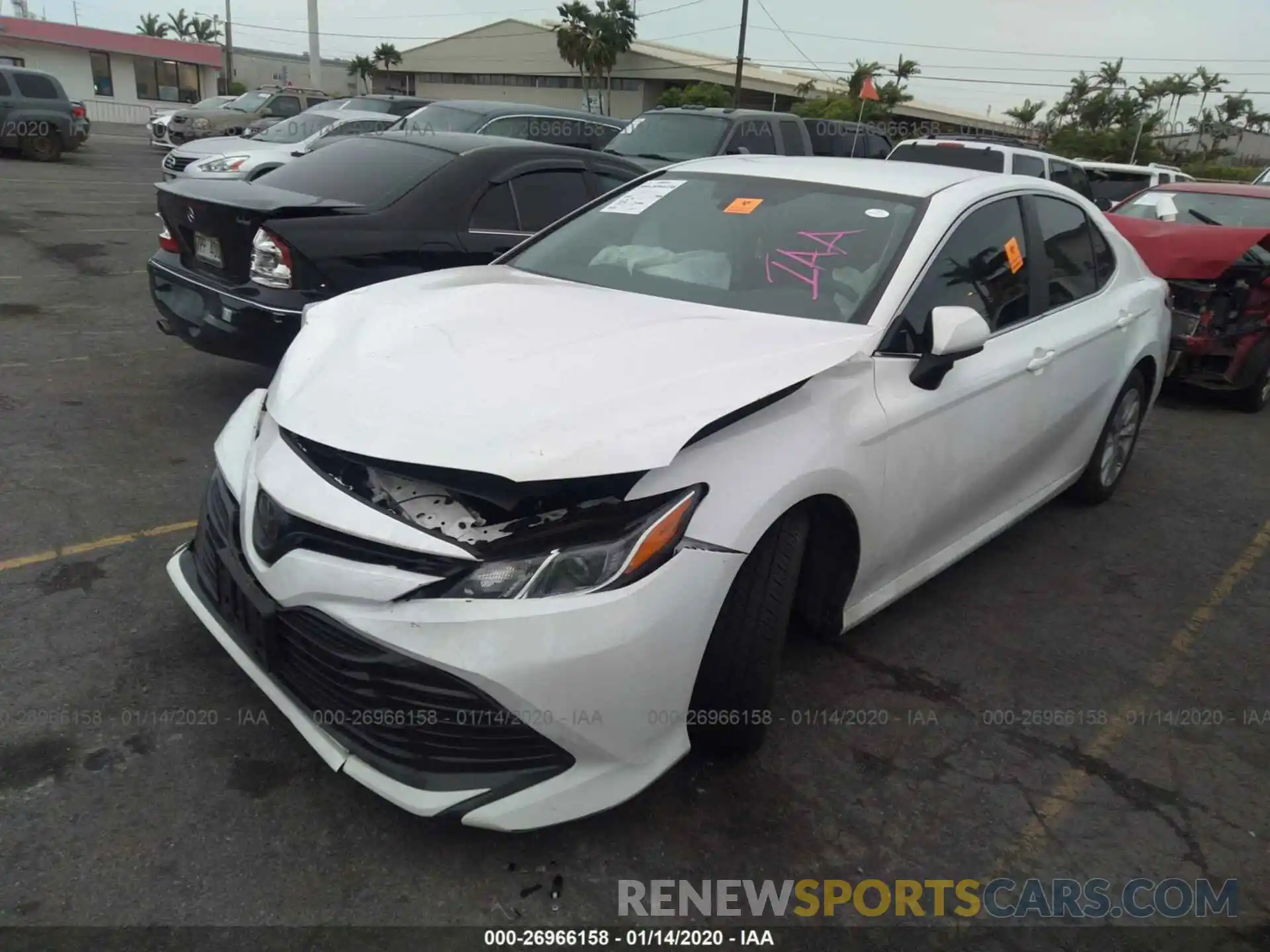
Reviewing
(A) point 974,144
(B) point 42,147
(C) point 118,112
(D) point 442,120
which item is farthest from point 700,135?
(C) point 118,112

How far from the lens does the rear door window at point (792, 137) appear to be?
12.0 m

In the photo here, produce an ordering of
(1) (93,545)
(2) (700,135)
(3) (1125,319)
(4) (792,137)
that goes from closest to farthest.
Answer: (1) (93,545) → (3) (1125,319) → (2) (700,135) → (4) (792,137)

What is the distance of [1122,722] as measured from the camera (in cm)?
324

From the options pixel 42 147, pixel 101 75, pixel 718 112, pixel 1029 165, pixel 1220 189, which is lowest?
pixel 42 147

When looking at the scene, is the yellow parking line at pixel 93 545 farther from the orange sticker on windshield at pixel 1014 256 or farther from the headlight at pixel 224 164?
the headlight at pixel 224 164

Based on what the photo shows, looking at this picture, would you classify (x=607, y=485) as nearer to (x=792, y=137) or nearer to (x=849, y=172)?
(x=849, y=172)

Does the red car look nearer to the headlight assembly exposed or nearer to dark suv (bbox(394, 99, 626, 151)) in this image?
dark suv (bbox(394, 99, 626, 151))

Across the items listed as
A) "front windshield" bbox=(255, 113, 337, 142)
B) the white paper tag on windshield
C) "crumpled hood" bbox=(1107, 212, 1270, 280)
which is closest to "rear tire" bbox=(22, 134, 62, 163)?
"front windshield" bbox=(255, 113, 337, 142)

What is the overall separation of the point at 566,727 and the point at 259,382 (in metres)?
4.52

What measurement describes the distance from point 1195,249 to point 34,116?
68.5 ft

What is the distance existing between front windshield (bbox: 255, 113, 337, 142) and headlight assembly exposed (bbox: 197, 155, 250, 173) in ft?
6.86

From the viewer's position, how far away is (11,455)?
4.50 m

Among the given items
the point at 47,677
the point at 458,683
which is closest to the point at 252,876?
the point at 458,683

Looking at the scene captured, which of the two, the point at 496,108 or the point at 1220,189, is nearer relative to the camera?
the point at 1220,189
